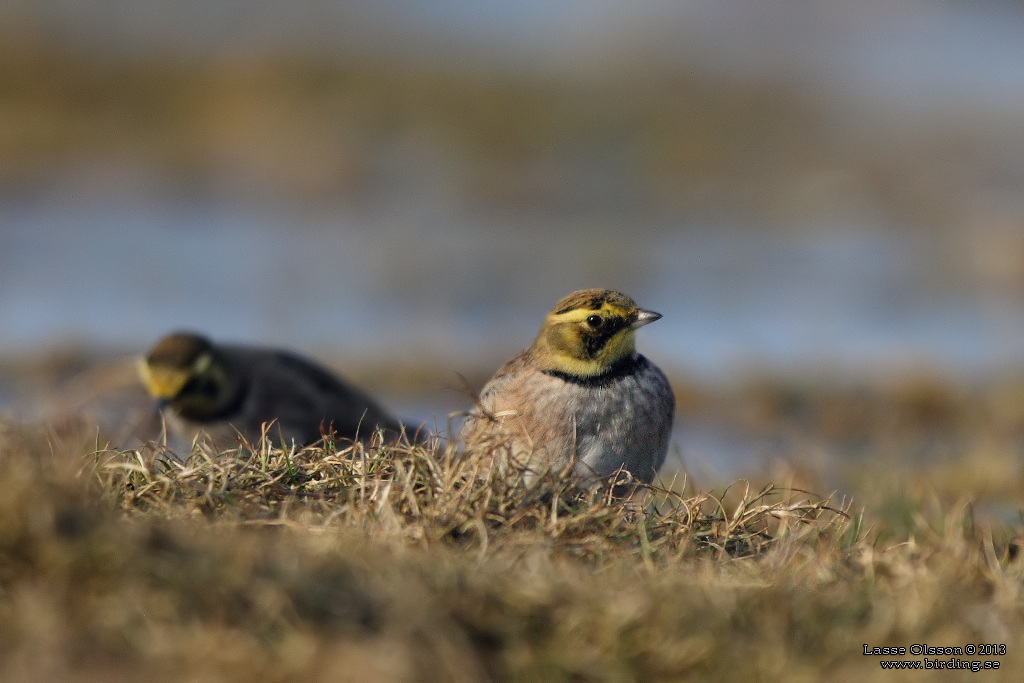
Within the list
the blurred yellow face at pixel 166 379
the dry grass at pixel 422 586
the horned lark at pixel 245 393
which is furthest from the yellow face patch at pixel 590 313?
the blurred yellow face at pixel 166 379

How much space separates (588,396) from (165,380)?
146 inches

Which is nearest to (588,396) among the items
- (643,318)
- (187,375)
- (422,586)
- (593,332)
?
(593,332)

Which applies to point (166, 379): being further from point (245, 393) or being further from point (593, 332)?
point (593, 332)

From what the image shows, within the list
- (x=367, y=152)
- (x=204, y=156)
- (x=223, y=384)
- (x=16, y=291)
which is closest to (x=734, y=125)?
(x=367, y=152)

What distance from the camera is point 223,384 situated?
853cm

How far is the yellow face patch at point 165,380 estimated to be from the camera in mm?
8203

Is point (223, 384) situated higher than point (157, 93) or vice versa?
point (157, 93)

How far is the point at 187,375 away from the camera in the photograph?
27.1 feet

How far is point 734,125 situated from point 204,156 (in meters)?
10.2

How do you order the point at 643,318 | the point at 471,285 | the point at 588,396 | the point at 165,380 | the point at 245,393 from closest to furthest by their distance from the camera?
the point at 588,396
the point at 643,318
the point at 165,380
the point at 245,393
the point at 471,285

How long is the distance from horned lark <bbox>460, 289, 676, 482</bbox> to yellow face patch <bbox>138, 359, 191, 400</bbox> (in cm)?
299

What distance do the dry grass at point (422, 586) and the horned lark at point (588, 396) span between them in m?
0.88

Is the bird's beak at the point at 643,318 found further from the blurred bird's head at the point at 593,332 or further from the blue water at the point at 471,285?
the blue water at the point at 471,285

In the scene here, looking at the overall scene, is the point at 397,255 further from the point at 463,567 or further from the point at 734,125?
the point at 463,567
